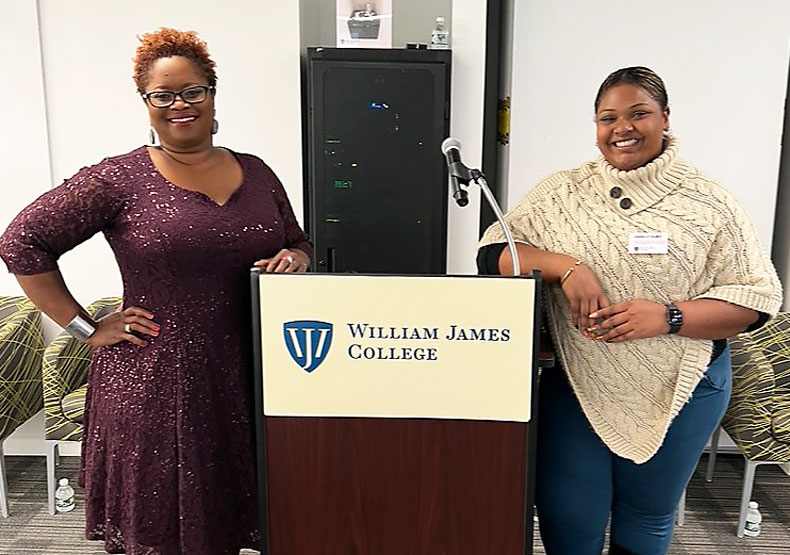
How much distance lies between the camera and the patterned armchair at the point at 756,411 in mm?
2748

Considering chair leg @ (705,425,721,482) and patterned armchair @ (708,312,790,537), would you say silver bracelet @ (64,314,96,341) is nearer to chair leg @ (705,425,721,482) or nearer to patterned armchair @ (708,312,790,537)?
patterned armchair @ (708,312,790,537)

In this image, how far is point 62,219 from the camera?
1.54 meters

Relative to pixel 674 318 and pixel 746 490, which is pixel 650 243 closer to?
pixel 674 318

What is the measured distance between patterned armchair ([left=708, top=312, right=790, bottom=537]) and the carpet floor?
4.7 inches

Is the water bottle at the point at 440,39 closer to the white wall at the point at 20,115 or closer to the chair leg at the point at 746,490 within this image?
the white wall at the point at 20,115

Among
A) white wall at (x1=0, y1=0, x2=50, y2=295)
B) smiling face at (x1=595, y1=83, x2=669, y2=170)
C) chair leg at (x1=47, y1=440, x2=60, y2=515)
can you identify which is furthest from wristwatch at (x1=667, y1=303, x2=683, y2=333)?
white wall at (x1=0, y1=0, x2=50, y2=295)

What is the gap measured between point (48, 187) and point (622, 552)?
2632mm

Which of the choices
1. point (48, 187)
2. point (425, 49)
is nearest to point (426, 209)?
point (425, 49)

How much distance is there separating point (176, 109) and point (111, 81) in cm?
172

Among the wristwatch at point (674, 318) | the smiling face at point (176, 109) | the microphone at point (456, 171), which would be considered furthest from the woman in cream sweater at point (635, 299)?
the smiling face at point (176, 109)

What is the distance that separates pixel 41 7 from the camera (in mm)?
3041

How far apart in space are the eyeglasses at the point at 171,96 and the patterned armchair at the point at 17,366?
1755 mm

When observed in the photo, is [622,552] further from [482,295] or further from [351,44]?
[351,44]

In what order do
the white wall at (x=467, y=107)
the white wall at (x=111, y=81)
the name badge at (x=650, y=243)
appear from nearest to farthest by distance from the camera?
the name badge at (x=650, y=243) → the white wall at (x=111, y=81) → the white wall at (x=467, y=107)
